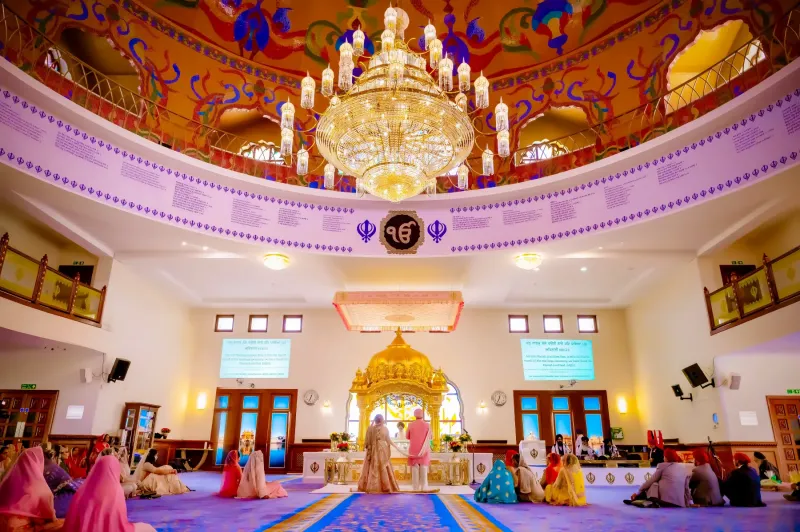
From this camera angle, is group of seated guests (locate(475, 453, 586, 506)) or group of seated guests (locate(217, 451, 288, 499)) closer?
group of seated guests (locate(475, 453, 586, 506))

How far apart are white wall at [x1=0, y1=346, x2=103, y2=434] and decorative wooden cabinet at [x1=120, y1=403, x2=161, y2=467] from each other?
121 centimetres

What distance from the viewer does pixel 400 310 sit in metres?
12.2

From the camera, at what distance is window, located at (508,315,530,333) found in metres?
16.0

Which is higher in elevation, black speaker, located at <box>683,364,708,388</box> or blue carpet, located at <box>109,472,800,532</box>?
black speaker, located at <box>683,364,708,388</box>

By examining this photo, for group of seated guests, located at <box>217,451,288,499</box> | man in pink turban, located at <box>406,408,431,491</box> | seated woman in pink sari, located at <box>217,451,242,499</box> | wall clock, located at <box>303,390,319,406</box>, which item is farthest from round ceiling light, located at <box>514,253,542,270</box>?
wall clock, located at <box>303,390,319,406</box>

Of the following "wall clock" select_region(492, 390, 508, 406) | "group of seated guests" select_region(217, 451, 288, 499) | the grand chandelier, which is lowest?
"group of seated guests" select_region(217, 451, 288, 499)

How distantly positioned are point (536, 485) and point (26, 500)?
633cm

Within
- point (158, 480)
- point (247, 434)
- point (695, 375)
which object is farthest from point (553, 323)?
point (158, 480)

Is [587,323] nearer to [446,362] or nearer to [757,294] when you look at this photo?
[446,362]

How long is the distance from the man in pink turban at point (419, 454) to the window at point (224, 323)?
8.74 meters

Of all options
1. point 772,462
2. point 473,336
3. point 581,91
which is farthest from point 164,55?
point 772,462

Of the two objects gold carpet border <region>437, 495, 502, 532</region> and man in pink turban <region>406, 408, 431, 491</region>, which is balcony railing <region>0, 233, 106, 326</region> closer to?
man in pink turban <region>406, 408, 431, 491</region>

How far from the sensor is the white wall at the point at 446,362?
15.2 meters

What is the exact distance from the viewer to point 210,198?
35.1 ft
